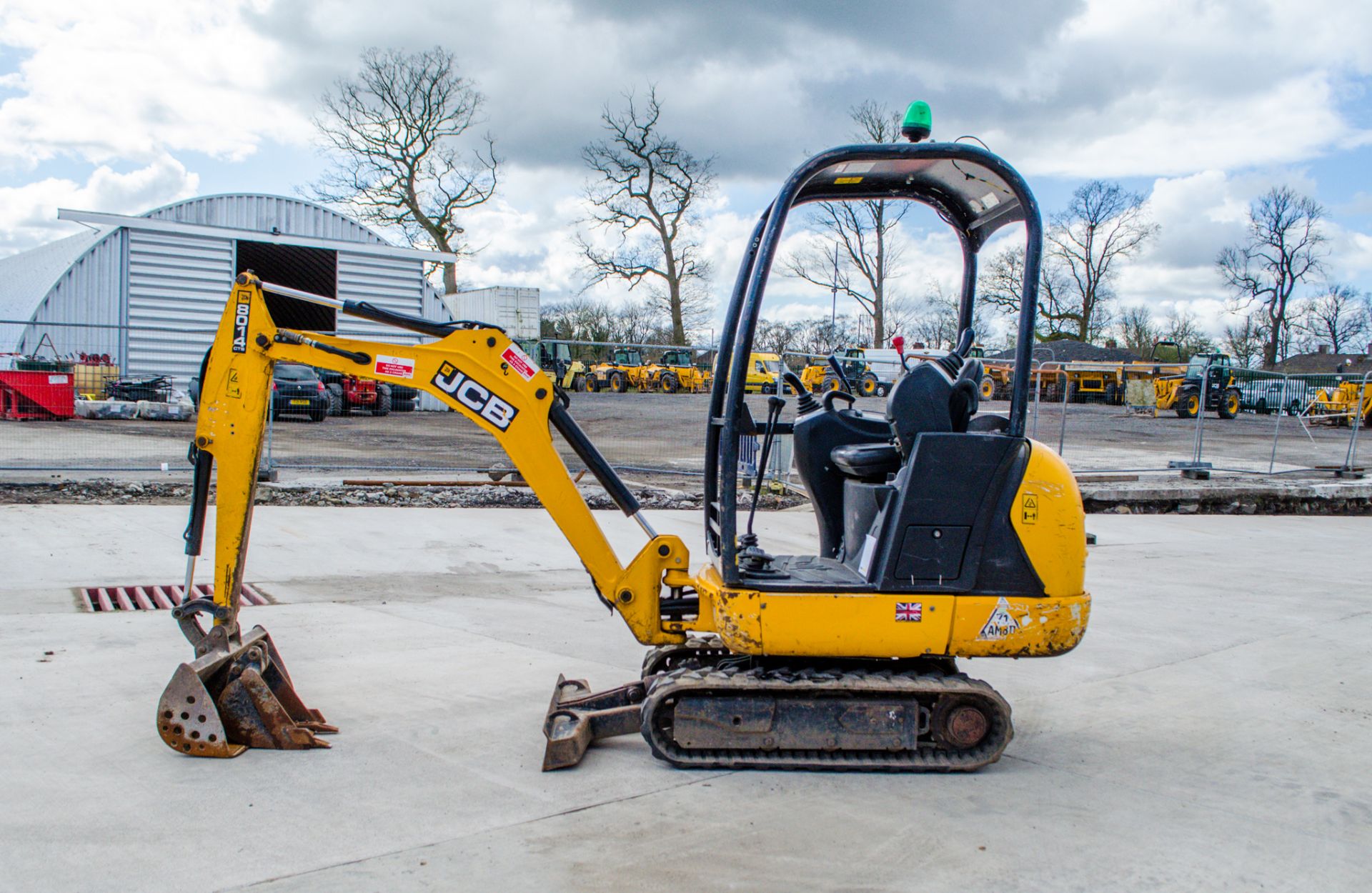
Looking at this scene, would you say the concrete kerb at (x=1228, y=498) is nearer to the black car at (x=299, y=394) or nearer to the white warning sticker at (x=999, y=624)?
the white warning sticker at (x=999, y=624)

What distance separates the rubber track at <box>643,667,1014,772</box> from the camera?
414 cm

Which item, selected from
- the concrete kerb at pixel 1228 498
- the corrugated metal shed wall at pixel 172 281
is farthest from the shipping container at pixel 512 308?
the concrete kerb at pixel 1228 498

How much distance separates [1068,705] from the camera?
5277 millimetres

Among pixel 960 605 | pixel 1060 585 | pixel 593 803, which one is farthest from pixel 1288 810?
pixel 593 803

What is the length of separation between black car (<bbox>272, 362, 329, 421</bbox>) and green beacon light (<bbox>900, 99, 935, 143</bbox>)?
1882 cm

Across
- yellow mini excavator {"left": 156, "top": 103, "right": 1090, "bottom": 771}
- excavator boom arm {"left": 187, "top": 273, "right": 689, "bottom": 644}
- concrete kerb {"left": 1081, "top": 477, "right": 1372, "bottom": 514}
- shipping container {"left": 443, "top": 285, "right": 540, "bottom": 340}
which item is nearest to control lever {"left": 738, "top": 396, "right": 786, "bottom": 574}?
yellow mini excavator {"left": 156, "top": 103, "right": 1090, "bottom": 771}

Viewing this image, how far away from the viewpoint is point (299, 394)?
21.9m

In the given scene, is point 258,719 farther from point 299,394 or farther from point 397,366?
point 299,394

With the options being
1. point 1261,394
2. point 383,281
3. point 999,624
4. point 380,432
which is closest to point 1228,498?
point 999,624

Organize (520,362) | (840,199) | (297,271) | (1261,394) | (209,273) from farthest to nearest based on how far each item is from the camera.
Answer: (1261,394) → (297,271) → (209,273) → (840,199) → (520,362)

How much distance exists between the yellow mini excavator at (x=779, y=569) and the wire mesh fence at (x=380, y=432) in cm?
476

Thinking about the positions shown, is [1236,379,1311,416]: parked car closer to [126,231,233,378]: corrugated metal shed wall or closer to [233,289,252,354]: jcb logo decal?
[126,231,233,378]: corrugated metal shed wall

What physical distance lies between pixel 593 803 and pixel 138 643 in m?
3.23

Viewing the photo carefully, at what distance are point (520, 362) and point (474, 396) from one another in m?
0.25
